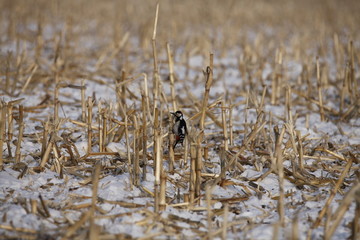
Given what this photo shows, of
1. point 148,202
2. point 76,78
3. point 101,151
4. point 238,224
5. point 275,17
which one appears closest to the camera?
point 238,224

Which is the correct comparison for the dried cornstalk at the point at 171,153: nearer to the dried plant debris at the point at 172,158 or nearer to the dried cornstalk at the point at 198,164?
the dried plant debris at the point at 172,158

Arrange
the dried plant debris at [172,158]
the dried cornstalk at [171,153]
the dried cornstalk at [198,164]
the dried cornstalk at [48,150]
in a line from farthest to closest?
the dried cornstalk at [48,150] → the dried cornstalk at [171,153] → the dried cornstalk at [198,164] → the dried plant debris at [172,158]

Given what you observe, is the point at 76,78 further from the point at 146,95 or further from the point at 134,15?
the point at 134,15

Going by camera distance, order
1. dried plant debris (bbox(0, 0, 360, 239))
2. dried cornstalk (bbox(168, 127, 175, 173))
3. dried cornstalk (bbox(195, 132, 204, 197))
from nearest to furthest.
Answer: dried plant debris (bbox(0, 0, 360, 239)) < dried cornstalk (bbox(195, 132, 204, 197)) < dried cornstalk (bbox(168, 127, 175, 173))

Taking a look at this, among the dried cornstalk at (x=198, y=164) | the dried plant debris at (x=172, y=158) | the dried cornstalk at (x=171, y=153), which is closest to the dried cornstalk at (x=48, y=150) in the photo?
the dried plant debris at (x=172, y=158)

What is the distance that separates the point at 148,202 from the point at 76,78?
3287mm

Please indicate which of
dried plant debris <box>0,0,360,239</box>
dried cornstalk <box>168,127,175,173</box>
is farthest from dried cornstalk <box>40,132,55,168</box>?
dried cornstalk <box>168,127,175,173</box>

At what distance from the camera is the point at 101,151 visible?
11.2 ft

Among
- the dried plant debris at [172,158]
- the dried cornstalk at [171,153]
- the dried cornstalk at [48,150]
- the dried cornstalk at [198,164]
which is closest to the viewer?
the dried plant debris at [172,158]

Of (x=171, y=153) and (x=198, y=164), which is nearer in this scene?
(x=198, y=164)

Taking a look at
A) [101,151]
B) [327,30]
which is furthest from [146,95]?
[327,30]

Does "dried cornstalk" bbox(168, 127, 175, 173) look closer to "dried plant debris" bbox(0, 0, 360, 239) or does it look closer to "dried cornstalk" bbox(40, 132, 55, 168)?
"dried plant debris" bbox(0, 0, 360, 239)

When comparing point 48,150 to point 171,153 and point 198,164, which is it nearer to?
point 171,153

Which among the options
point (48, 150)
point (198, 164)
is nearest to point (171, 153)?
point (198, 164)
